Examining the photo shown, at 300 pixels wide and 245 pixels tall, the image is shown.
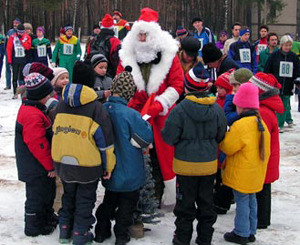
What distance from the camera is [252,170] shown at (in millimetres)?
4176

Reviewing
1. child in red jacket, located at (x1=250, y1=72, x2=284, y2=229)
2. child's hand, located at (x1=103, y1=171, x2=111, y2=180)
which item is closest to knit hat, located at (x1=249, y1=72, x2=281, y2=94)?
child in red jacket, located at (x1=250, y1=72, x2=284, y2=229)

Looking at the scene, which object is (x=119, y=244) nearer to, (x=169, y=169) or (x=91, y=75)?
(x=169, y=169)

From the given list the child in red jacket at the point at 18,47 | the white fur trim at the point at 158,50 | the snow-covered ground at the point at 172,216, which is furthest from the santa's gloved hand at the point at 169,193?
the child in red jacket at the point at 18,47

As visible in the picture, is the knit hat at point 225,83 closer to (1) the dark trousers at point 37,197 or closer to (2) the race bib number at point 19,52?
(1) the dark trousers at point 37,197

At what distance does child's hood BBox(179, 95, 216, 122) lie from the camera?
3.98 m

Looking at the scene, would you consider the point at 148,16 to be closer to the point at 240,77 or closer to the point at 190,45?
the point at 190,45

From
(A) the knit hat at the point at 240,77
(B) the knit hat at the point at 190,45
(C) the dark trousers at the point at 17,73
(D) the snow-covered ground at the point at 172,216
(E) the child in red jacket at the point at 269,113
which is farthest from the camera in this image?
(C) the dark trousers at the point at 17,73

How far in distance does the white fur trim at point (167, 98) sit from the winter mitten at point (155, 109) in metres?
0.04

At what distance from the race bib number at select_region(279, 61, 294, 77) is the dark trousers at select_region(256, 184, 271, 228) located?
4.99 meters

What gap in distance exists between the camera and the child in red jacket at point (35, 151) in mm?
4156

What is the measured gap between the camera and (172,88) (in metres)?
4.99

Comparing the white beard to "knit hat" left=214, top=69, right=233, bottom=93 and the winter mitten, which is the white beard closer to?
Result: the winter mitten

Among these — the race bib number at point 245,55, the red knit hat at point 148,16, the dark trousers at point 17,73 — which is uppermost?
the red knit hat at point 148,16

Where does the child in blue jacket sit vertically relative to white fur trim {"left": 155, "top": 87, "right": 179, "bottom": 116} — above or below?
below
